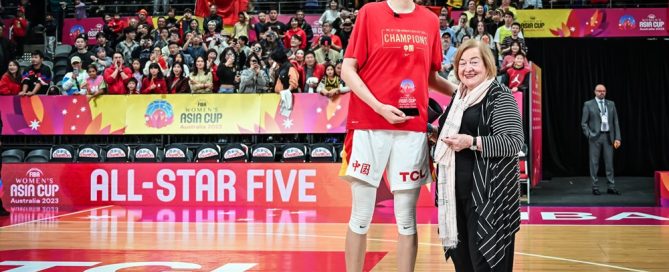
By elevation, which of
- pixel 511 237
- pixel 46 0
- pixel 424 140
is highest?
pixel 46 0

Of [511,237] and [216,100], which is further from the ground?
[216,100]

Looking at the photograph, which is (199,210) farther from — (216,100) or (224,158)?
(216,100)

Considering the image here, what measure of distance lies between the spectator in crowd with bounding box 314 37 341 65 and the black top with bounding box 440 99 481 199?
35.0 feet

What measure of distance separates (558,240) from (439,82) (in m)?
4.38

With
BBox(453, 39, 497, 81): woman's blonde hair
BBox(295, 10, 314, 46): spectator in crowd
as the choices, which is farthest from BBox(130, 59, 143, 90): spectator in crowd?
BBox(453, 39, 497, 81): woman's blonde hair

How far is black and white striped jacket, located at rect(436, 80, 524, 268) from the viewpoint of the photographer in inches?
167

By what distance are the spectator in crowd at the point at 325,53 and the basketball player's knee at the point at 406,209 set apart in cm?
1053

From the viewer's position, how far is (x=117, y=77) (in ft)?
48.1

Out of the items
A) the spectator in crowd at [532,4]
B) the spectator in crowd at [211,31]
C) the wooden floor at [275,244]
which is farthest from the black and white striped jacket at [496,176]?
the spectator in crowd at [532,4]

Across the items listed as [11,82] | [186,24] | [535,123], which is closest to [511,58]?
[535,123]

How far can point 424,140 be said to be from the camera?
4.57 meters

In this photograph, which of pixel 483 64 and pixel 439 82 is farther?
pixel 439 82

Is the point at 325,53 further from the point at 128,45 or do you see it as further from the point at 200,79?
the point at 128,45

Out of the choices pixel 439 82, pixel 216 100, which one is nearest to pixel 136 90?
pixel 216 100
